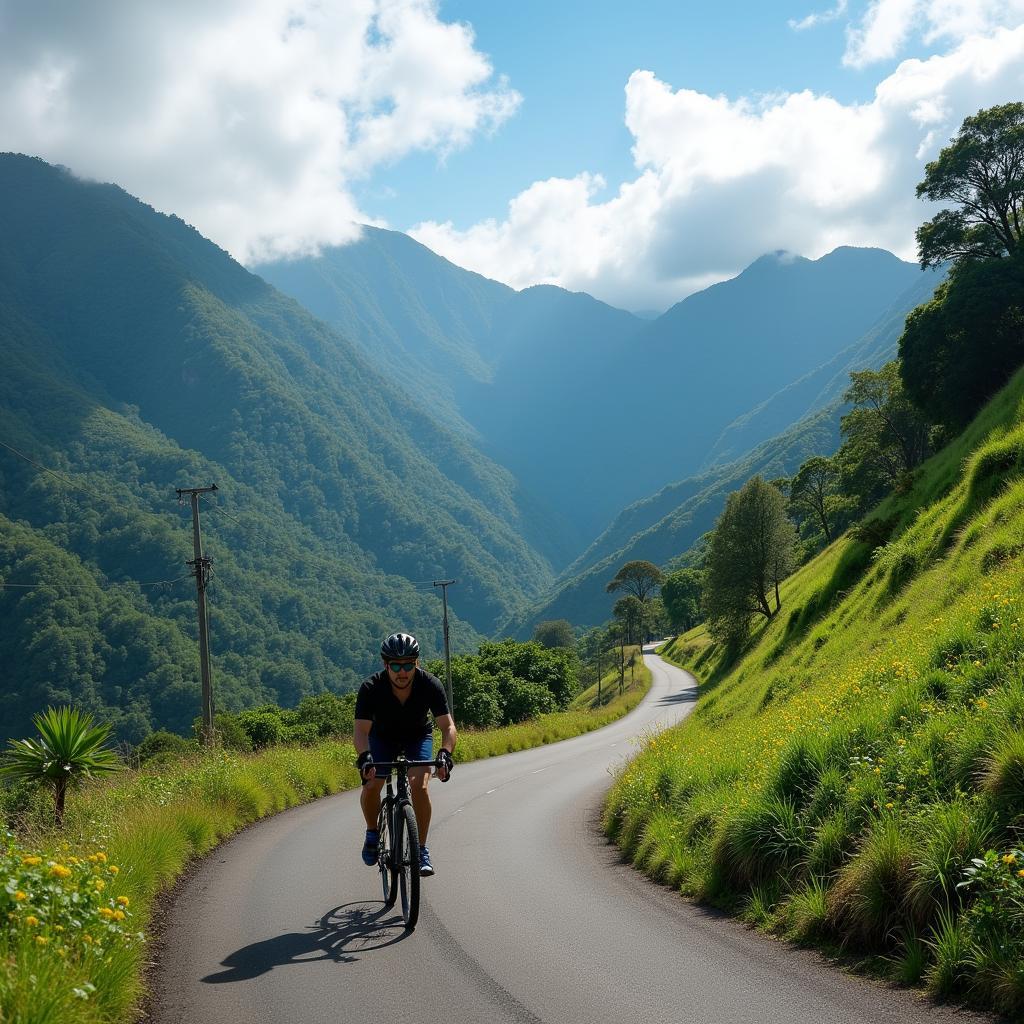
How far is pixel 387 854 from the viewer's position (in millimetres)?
7332

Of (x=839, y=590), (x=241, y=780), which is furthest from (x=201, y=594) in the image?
(x=839, y=590)

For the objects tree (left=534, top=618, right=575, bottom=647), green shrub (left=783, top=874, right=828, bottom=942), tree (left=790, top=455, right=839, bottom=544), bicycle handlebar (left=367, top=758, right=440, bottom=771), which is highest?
Answer: tree (left=790, top=455, right=839, bottom=544)

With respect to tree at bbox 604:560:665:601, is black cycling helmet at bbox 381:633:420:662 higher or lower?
higher

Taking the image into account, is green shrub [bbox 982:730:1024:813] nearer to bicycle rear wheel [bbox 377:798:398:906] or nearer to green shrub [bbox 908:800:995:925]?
green shrub [bbox 908:800:995:925]

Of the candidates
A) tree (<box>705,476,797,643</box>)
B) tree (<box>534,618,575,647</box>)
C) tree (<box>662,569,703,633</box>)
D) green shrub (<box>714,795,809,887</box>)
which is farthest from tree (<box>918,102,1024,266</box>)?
tree (<box>534,618,575,647</box>)

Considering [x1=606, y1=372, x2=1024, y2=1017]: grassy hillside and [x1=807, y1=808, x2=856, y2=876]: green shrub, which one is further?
[x1=807, y1=808, x2=856, y2=876]: green shrub

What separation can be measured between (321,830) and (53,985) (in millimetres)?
8698

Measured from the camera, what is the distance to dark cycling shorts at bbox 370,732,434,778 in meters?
7.47

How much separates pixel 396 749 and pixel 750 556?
4467cm

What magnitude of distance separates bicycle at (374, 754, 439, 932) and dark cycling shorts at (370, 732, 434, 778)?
17cm

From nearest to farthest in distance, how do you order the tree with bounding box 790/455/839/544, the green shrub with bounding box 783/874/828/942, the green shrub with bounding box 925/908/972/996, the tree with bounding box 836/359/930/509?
1. the green shrub with bounding box 925/908/972/996
2. the green shrub with bounding box 783/874/828/942
3. the tree with bounding box 836/359/930/509
4. the tree with bounding box 790/455/839/544

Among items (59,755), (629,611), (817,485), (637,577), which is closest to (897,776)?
(59,755)

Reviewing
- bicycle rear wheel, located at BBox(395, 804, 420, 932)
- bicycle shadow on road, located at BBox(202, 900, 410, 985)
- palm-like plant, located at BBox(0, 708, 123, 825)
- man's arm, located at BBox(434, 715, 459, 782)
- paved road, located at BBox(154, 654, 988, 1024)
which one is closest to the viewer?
paved road, located at BBox(154, 654, 988, 1024)

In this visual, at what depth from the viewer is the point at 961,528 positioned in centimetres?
1662
